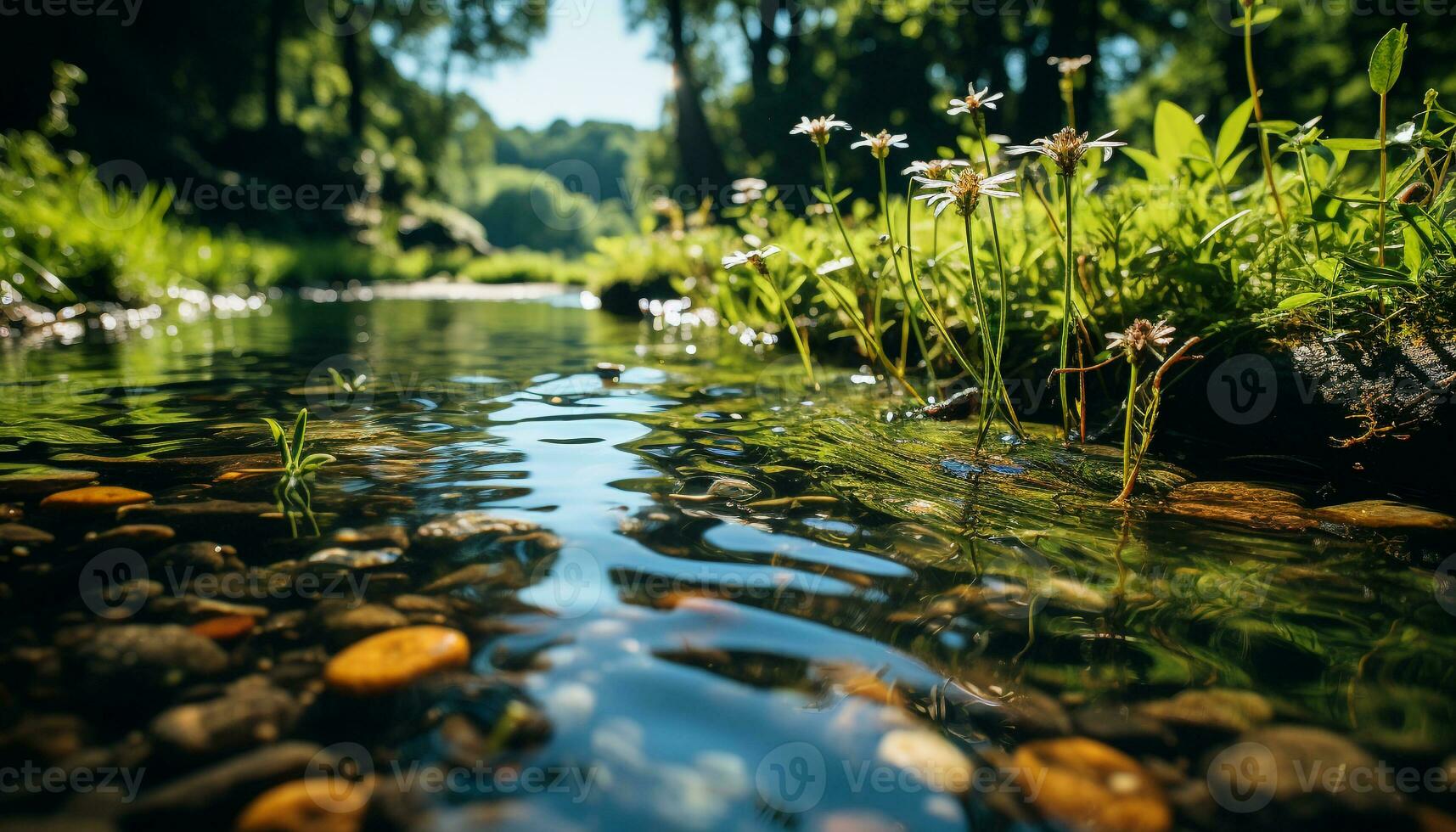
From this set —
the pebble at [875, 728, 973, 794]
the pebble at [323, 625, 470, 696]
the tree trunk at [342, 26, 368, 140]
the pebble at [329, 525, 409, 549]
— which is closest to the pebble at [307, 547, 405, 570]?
the pebble at [329, 525, 409, 549]

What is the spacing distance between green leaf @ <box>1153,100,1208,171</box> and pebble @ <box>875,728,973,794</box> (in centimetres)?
270

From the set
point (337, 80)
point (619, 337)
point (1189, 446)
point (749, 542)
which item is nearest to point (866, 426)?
point (1189, 446)

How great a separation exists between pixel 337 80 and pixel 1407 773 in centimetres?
3715

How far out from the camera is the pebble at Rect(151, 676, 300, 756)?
3.13 feet

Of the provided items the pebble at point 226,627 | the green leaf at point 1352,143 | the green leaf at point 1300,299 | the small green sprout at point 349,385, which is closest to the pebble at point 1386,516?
the green leaf at point 1300,299

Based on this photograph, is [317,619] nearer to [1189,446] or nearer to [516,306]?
[1189,446]

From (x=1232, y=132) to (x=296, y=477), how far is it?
329 centimetres

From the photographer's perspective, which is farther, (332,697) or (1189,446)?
(1189,446)

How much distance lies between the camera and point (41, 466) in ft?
6.53

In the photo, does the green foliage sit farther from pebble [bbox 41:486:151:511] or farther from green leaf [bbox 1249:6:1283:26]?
green leaf [bbox 1249:6:1283:26]

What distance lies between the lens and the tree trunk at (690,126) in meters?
20.7

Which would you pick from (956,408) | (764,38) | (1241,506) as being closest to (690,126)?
(764,38)

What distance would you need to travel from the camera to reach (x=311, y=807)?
0.86m

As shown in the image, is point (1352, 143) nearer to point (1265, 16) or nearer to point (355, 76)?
point (1265, 16)
